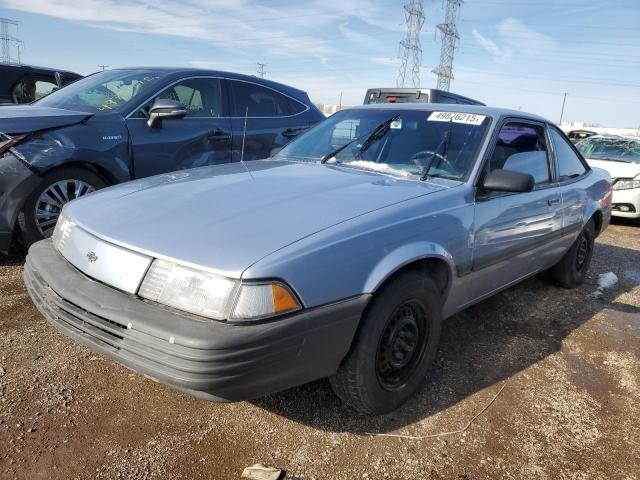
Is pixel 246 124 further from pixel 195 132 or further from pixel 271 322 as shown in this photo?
pixel 271 322

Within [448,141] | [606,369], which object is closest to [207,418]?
[448,141]

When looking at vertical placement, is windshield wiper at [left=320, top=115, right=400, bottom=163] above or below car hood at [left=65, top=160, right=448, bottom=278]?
above

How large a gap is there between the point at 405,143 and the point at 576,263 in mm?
2348

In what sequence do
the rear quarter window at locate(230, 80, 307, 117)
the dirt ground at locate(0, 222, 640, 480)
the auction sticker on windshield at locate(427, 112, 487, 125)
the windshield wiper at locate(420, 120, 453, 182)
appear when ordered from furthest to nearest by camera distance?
the rear quarter window at locate(230, 80, 307, 117) < the auction sticker on windshield at locate(427, 112, 487, 125) < the windshield wiper at locate(420, 120, 453, 182) < the dirt ground at locate(0, 222, 640, 480)

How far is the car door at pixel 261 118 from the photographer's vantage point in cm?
516

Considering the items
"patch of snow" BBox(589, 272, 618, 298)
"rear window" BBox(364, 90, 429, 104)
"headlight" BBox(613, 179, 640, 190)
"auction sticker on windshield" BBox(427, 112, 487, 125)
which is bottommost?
"patch of snow" BBox(589, 272, 618, 298)

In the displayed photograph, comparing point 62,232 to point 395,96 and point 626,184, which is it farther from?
point 626,184

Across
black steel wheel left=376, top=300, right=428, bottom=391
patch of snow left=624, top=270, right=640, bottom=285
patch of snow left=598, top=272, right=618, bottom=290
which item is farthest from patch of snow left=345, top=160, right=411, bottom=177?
patch of snow left=624, top=270, right=640, bottom=285

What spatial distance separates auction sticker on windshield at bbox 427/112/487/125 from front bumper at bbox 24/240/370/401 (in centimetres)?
162

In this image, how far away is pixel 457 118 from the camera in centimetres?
318

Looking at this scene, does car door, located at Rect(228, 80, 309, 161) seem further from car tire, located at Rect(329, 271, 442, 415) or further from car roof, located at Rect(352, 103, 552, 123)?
car tire, located at Rect(329, 271, 442, 415)

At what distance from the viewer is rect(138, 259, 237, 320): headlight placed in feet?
5.92

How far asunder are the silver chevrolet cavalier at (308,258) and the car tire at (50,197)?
1583 millimetres

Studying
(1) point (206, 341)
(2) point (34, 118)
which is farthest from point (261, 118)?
(1) point (206, 341)
